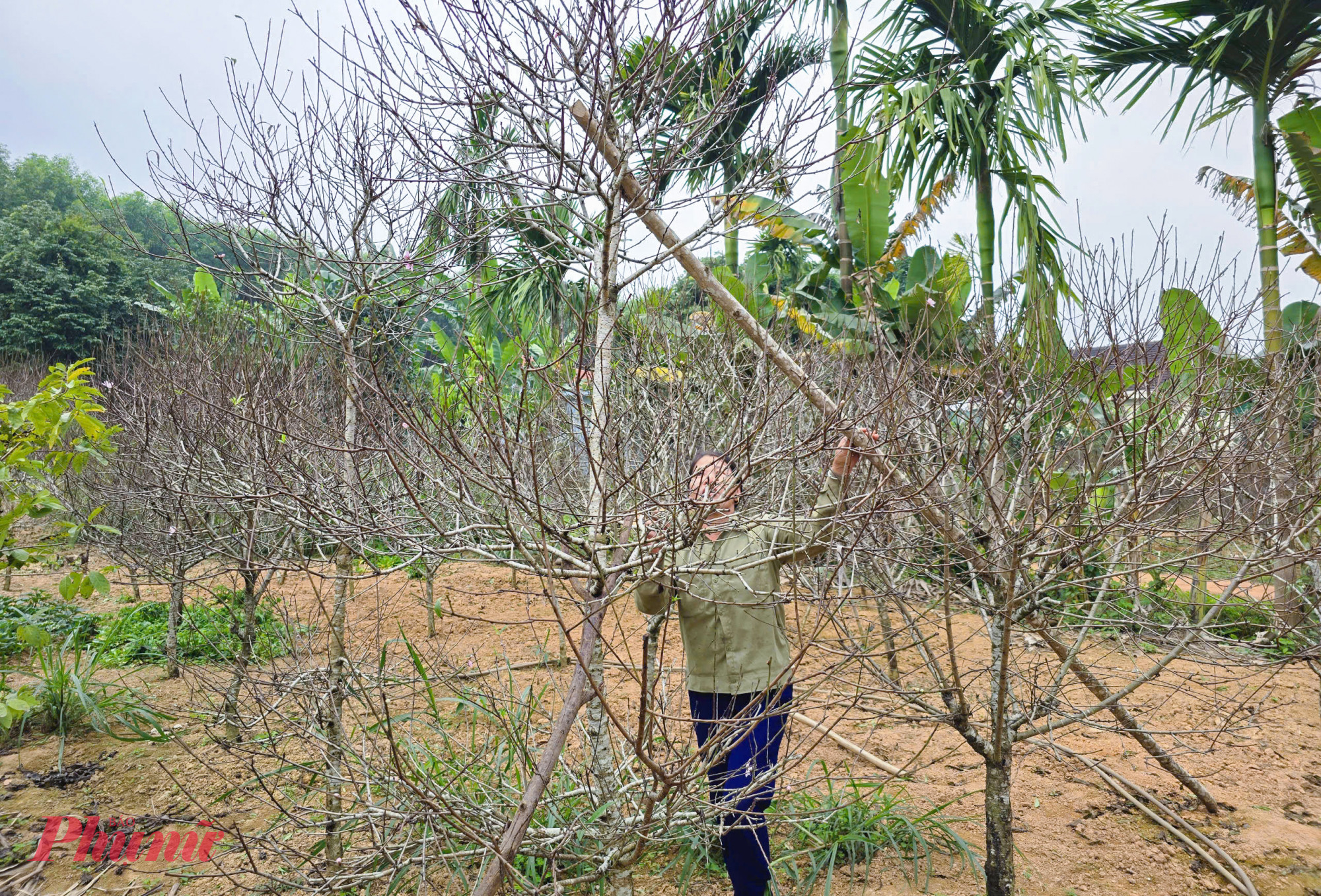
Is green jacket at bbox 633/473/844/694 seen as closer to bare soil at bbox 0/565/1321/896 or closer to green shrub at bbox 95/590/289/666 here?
bare soil at bbox 0/565/1321/896

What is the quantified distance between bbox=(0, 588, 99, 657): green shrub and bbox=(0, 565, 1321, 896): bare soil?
1.40 meters

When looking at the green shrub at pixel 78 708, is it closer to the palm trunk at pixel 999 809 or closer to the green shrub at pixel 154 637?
the green shrub at pixel 154 637

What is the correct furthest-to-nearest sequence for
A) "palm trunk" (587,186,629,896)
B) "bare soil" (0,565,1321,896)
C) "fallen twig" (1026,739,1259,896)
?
1. "bare soil" (0,565,1321,896)
2. "fallen twig" (1026,739,1259,896)
3. "palm trunk" (587,186,629,896)

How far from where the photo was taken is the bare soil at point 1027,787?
9.38 feet

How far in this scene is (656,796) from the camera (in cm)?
132

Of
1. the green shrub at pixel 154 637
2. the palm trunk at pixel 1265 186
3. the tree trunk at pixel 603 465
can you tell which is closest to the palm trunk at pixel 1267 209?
the palm trunk at pixel 1265 186

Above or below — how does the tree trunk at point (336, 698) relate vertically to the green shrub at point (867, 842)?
above

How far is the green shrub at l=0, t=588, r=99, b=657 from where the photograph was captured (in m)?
5.63

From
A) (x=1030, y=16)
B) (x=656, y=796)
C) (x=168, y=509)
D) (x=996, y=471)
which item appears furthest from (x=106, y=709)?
(x=1030, y=16)

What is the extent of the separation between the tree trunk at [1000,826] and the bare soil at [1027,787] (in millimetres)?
188

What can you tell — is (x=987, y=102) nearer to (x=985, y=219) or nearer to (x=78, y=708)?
(x=985, y=219)

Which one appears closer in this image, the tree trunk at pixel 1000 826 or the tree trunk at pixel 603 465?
the tree trunk at pixel 603 465

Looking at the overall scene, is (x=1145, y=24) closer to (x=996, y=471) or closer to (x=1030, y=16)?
(x=1030, y=16)

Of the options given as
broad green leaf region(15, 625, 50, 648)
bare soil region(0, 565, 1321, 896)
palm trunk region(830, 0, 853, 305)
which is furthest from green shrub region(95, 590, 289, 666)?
palm trunk region(830, 0, 853, 305)
